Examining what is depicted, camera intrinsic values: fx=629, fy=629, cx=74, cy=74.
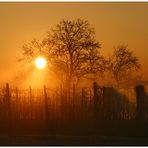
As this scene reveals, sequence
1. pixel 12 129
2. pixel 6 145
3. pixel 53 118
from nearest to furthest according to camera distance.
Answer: pixel 6 145 → pixel 12 129 → pixel 53 118

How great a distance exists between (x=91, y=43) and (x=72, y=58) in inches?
77.5

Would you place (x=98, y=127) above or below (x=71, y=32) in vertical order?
below

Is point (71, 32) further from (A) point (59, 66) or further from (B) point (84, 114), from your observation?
(B) point (84, 114)

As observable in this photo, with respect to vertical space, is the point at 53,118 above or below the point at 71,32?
below

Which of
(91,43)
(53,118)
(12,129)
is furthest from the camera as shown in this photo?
(91,43)

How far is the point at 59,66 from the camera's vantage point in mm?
50281

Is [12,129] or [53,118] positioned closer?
[12,129]

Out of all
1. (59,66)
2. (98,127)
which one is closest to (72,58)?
(59,66)

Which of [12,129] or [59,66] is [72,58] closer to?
[59,66]

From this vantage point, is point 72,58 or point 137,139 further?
point 72,58

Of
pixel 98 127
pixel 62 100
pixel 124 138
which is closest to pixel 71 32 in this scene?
pixel 62 100

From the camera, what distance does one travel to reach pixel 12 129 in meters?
26.7

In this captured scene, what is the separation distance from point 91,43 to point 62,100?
19.9 meters

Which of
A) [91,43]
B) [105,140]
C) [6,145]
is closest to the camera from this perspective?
[6,145]
